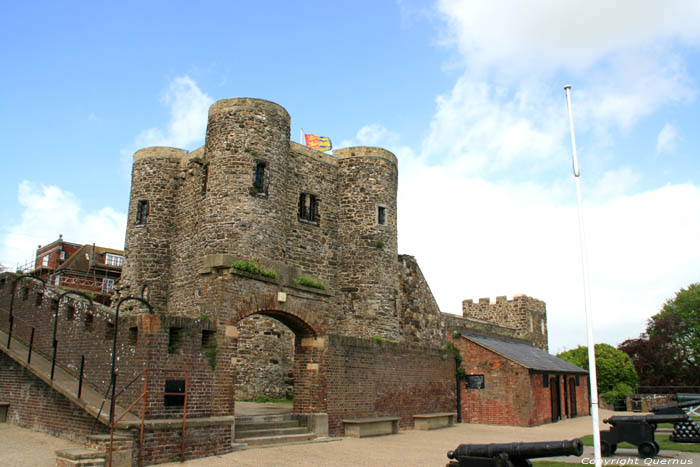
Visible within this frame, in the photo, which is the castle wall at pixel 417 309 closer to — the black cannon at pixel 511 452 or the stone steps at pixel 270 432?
the stone steps at pixel 270 432

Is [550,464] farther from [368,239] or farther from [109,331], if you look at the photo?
[368,239]

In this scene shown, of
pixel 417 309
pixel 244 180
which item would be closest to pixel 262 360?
pixel 244 180

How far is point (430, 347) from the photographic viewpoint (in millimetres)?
21391

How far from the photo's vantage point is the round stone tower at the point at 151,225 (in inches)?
925

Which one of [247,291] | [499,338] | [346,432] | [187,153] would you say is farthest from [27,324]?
[499,338]

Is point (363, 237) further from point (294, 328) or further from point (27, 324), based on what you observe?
point (27, 324)

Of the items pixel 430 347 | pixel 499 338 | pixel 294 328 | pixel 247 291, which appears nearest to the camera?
pixel 247 291

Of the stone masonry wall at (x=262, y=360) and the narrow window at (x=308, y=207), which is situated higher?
the narrow window at (x=308, y=207)

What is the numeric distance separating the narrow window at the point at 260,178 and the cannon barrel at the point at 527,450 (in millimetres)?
13893

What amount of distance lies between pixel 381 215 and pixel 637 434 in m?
14.2

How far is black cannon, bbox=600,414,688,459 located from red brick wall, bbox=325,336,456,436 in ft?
21.4

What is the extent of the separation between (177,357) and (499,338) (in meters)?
20.6

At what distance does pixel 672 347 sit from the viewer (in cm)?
4259

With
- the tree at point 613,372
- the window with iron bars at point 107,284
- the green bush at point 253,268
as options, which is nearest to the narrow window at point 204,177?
the green bush at point 253,268
